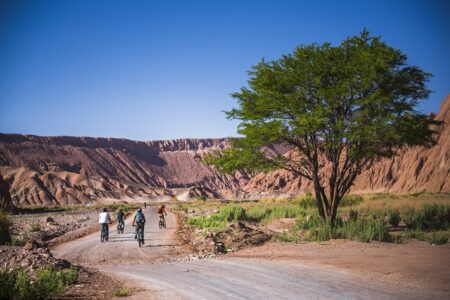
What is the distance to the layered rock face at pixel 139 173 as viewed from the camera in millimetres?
70188

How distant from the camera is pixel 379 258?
13195 mm

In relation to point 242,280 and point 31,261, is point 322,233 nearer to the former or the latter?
point 242,280

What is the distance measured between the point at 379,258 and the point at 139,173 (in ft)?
489

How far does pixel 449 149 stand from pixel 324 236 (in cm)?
5522

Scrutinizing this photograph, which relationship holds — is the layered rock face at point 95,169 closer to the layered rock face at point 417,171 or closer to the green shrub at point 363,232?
the layered rock face at point 417,171

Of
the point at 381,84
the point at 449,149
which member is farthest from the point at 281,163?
the point at 449,149

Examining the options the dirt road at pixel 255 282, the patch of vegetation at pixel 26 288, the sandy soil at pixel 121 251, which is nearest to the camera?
the patch of vegetation at pixel 26 288

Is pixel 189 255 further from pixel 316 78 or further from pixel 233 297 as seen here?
pixel 316 78

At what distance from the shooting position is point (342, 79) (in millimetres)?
19844

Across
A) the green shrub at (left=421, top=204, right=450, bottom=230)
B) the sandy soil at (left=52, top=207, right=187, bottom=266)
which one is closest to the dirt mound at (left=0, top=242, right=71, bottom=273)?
the sandy soil at (left=52, top=207, right=187, bottom=266)

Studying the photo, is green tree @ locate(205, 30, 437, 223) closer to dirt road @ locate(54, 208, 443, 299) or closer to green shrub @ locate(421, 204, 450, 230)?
green shrub @ locate(421, 204, 450, 230)

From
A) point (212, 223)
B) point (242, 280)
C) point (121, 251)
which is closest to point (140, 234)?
point (121, 251)

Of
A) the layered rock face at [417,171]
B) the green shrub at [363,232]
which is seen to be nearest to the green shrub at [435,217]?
the green shrub at [363,232]

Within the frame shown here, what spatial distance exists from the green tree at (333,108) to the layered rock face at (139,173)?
41681 millimetres
